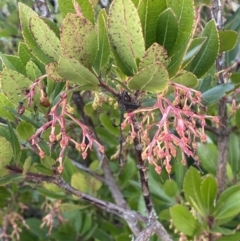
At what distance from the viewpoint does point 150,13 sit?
562 millimetres

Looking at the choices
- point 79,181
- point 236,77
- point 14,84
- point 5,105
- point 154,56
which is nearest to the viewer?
point 154,56

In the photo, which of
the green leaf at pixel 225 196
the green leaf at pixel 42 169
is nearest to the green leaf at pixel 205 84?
the green leaf at pixel 225 196

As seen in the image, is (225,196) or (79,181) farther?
(79,181)

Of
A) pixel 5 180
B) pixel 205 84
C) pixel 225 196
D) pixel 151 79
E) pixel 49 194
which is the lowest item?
pixel 49 194

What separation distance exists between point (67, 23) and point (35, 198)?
1029 mm

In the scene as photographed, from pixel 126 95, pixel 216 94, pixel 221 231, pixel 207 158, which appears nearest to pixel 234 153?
pixel 207 158

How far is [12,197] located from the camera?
1183 mm

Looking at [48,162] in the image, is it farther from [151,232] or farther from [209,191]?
[209,191]

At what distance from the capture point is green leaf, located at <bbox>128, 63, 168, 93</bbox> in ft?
1.63

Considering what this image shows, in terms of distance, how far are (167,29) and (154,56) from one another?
7 centimetres

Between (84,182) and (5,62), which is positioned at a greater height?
(5,62)

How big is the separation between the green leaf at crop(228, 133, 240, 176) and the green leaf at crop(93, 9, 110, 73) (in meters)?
0.67

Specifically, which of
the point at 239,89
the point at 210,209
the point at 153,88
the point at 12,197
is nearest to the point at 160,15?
the point at 153,88

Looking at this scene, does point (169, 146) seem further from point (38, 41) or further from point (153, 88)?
point (38, 41)
